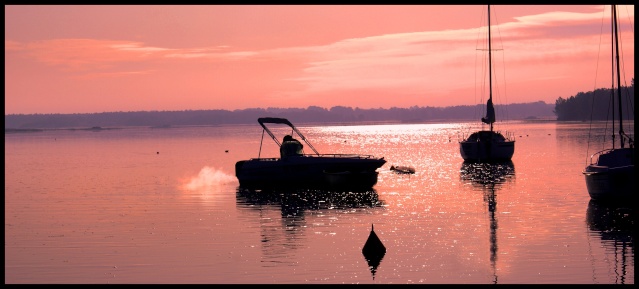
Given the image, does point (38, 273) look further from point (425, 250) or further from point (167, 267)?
point (425, 250)

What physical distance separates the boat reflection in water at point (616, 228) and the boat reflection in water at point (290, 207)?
419 inches

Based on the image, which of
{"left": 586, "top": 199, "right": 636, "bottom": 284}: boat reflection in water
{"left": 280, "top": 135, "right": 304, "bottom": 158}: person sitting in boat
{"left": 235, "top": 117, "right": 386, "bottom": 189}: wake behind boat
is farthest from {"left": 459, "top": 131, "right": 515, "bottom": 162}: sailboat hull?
{"left": 586, "top": 199, "right": 636, "bottom": 284}: boat reflection in water

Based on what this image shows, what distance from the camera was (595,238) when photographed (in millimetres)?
36156

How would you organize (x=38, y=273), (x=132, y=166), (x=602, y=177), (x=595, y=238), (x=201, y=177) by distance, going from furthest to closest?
(x=132, y=166)
(x=201, y=177)
(x=602, y=177)
(x=595, y=238)
(x=38, y=273)

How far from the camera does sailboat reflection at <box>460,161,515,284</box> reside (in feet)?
119

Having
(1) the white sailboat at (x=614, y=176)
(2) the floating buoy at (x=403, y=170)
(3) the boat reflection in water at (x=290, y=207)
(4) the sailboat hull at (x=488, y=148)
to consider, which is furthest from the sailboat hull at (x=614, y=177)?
(4) the sailboat hull at (x=488, y=148)

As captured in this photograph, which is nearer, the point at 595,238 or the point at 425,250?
the point at 425,250

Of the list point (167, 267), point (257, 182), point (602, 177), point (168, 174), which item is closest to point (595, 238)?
point (602, 177)

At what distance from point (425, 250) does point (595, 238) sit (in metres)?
8.00

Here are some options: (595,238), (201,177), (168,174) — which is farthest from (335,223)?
(168,174)

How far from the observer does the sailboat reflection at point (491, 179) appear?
119 feet

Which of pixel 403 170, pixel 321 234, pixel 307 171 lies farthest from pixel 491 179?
pixel 321 234

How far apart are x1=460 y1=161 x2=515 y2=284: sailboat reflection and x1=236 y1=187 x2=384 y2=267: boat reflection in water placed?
672 centimetres

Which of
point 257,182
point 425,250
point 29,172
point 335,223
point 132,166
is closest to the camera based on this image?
point 425,250
